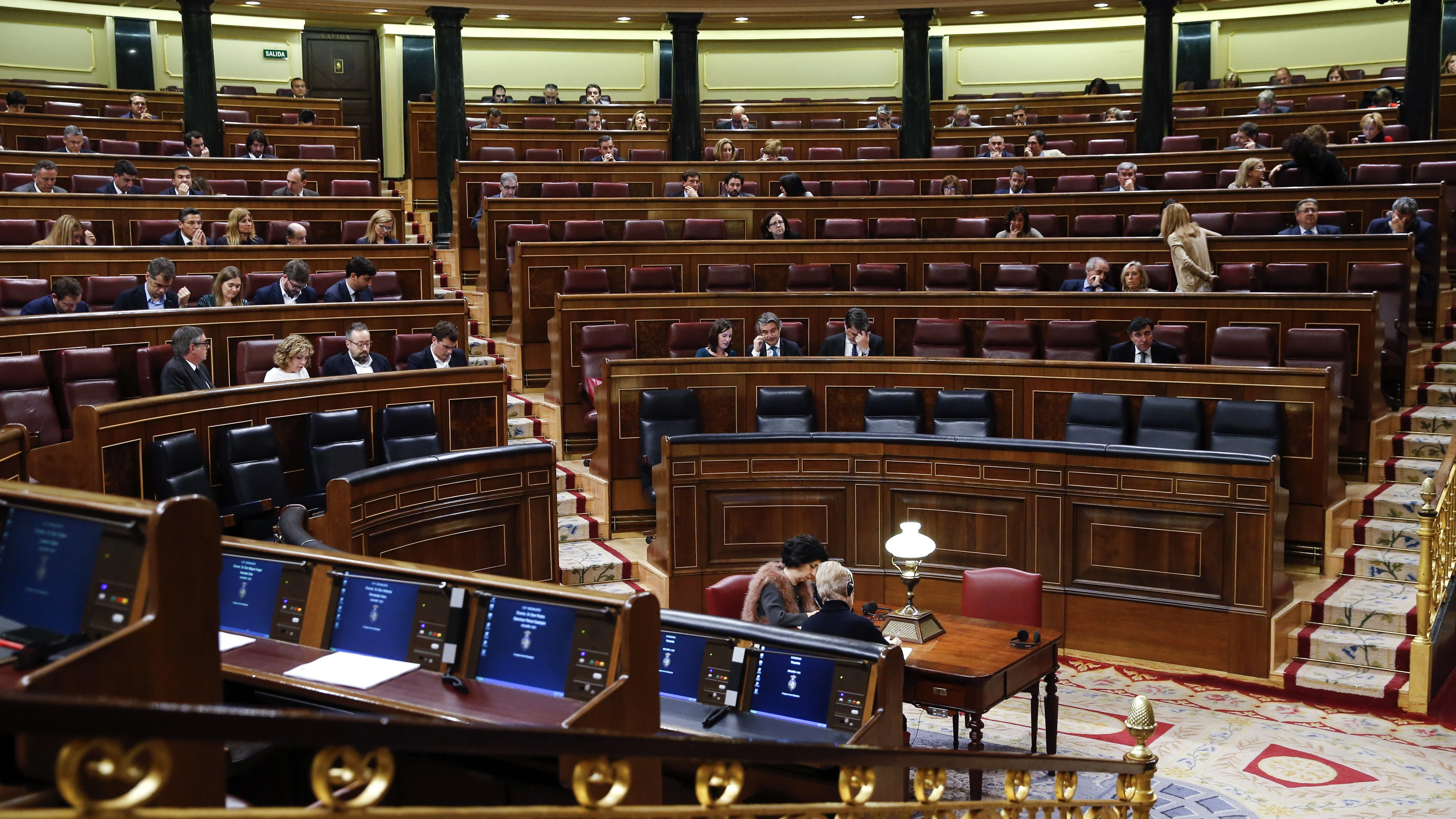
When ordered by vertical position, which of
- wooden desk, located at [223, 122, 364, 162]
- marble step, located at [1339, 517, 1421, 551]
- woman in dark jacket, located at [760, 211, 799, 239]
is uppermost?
→ wooden desk, located at [223, 122, 364, 162]

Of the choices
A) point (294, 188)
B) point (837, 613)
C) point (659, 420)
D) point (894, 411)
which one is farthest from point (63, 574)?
point (294, 188)

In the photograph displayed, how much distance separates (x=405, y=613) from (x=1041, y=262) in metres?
6.24

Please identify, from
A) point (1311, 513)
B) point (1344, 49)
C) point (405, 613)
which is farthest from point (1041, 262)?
point (1344, 49)

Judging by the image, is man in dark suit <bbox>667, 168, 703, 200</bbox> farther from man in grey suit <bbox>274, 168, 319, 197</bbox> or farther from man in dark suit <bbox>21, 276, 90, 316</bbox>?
man in dark suit <bbox>21, 276, 90, 316</bbox>

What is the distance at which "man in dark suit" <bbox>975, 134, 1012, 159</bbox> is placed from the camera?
1062 cm

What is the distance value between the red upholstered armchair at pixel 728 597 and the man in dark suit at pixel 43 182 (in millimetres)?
5857

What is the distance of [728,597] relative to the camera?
4.69m

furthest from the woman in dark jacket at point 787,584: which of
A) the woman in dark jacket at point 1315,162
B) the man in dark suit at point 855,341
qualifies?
the woman in dark jacket at point 1315,162

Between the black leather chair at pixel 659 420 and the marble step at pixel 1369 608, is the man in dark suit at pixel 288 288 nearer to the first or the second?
the black leather chair at pixel 659 420

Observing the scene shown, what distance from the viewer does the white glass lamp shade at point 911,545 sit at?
194 inches

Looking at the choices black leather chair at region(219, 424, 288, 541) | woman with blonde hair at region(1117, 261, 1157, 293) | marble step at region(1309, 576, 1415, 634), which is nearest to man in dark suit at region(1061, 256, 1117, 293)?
woman with blonde hair at region(1117, 261, 1157, 293)

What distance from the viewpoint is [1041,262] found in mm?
8266

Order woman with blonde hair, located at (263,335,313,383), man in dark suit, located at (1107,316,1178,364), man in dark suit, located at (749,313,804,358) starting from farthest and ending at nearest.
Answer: man in dark suit, located at (749,313,804,358) → man in dark suit, located at (1107,316,1178,364) → woman with blonde hair, located at (263,335,313,383)

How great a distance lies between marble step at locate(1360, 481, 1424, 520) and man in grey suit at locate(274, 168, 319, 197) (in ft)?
23.4
